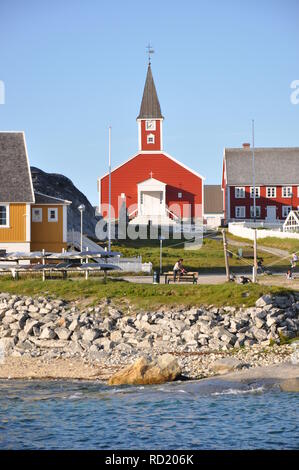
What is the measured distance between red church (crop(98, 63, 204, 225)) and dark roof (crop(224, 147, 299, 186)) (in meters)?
8.79

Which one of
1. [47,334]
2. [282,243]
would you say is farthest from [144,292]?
[282,243]

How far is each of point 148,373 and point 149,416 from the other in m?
3.18

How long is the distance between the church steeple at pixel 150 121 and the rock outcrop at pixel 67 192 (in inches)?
393

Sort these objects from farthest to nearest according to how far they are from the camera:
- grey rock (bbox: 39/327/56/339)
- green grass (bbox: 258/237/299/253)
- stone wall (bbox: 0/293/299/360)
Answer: green grass (bbox: 258/237/299/253), grey rock (bbox: 39/327/56/339), stone wall (bbox: 0/293/299/360)

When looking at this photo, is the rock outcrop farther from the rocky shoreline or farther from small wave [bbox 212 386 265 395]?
small wave [bbox 212 386 265 395]

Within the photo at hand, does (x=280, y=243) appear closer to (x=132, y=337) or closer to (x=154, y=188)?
(x=154, y=188)

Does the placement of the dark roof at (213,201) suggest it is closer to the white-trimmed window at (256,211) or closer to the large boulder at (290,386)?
the white-trimmed window at (256,211)

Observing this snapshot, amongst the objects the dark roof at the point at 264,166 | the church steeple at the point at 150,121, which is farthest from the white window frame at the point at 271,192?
the church steeple at the point at 150,121

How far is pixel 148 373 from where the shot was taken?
76.8ft

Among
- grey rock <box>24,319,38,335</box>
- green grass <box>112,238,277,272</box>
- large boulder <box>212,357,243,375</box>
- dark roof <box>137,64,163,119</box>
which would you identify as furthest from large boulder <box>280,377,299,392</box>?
dark roof <box>137,64,163,119</box>

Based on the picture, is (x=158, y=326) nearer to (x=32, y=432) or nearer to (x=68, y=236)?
(x=32, y=432)

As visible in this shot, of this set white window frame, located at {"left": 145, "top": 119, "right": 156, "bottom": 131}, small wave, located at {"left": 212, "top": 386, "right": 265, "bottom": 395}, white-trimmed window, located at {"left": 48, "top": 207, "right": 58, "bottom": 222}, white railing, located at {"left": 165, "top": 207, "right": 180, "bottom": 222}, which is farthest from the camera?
white window frame, located at {"left": 145, "top": 119, "right": 156, "bottom": 131}

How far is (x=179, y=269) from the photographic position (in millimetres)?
38438

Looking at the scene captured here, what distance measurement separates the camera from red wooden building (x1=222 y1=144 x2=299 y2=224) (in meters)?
85.9
